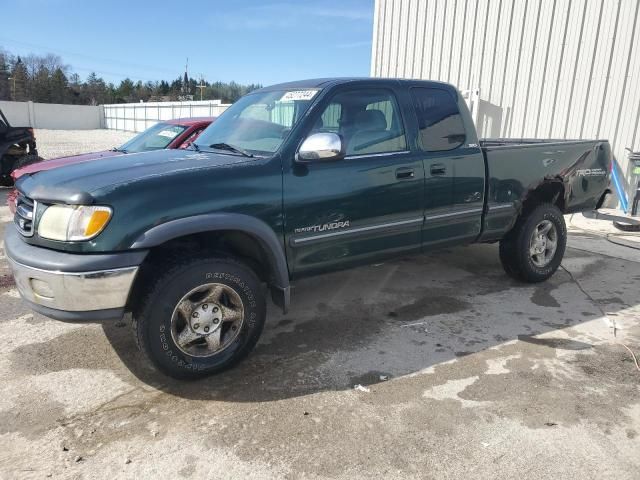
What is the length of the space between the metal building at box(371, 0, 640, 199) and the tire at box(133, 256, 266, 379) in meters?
8.97

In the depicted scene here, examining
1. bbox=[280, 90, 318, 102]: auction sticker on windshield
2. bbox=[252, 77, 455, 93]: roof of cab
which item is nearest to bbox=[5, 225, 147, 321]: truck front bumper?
bbox=[280, 90, 318, 102]: auction sticker on windshield

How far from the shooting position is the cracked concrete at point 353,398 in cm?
251

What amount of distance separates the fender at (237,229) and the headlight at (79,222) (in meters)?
0.22

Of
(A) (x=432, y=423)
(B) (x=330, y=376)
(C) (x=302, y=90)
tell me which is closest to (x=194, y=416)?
(B) (x=330, y=376)

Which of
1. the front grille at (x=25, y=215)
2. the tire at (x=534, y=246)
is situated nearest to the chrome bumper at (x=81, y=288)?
the front grille at (x=25, y=215)

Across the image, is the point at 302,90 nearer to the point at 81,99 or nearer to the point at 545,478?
the point at 545,478

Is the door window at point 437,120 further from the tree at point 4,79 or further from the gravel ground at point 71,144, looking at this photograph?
the tree at point 4,79

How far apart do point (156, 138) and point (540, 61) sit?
7.84 meters

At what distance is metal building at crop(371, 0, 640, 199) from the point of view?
9.27m

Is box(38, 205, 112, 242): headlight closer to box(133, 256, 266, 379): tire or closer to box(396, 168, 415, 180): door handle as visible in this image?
box(133, 256, 266, 379): tire

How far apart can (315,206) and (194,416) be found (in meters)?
1.55

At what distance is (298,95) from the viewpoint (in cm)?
383

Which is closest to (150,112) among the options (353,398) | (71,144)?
(71,144)

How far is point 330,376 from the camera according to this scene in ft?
10.9
